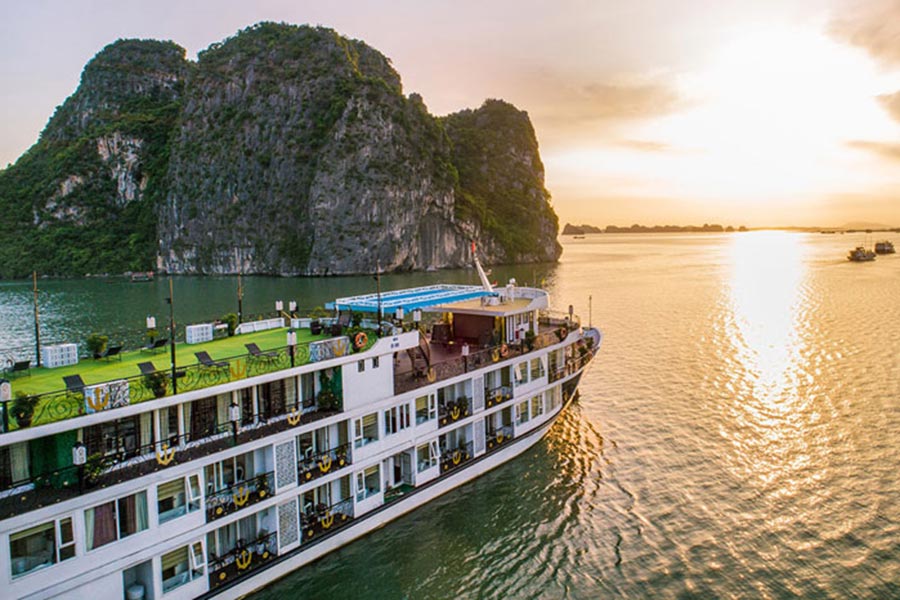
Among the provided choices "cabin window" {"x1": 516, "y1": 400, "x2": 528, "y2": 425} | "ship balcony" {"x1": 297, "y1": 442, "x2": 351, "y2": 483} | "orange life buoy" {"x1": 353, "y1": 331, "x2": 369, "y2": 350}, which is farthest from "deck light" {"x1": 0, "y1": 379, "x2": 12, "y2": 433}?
"cabin window" {"x1": 516, "y1": 400, "x2": 528, "y2": 425}

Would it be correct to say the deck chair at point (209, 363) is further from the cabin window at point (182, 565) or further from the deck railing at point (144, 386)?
the cabin window at point (182, 565)

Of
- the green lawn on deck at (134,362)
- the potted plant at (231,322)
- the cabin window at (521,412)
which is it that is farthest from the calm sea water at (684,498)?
the potted plant at (231,322)

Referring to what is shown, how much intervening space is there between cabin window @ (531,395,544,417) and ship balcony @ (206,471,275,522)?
1181 cm

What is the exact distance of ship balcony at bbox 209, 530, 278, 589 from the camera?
490 inches

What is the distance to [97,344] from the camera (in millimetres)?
15141

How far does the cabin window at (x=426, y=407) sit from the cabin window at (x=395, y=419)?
0.80 m

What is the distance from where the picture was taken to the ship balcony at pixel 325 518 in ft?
47.5

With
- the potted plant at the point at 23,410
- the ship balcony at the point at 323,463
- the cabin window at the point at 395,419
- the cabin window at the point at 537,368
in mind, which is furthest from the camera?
the cabin window at the point at 537,368

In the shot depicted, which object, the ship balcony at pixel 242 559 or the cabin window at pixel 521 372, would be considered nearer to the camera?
the ship balcony at pixel 242 559

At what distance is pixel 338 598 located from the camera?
13898mm

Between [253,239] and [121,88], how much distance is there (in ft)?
276

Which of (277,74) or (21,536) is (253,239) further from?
(21,536)

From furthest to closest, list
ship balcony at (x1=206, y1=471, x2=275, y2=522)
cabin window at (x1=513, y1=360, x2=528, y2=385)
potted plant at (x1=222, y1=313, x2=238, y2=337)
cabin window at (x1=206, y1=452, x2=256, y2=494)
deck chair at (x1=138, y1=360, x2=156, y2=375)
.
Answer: cabin window at (x1=513, y1=360, x2=528, y2=385)
potted plant at (x1=222, y1=313, x2=238, y2=337)
deck chair at (x1=138, y1=360, x2=156, y2=375)
cabin window at (x1=206, y1=452, x2=256, y2=494)
ship balcony at (x1=206, y1=471, x2=275, y2=522)

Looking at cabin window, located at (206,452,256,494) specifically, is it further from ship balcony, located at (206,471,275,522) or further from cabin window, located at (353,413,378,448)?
cabin window, located at (353,413,378,448)
